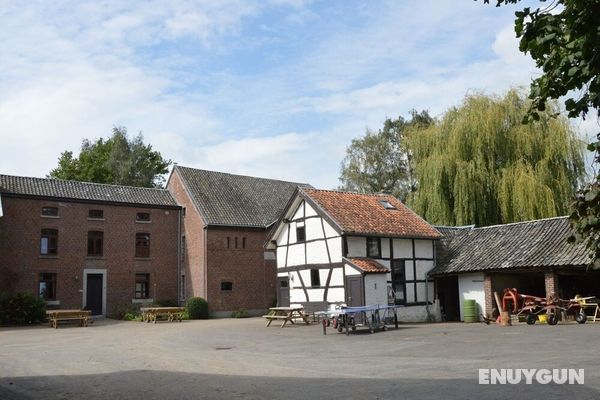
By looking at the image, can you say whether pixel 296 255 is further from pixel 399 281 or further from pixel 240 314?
pixel 240 314

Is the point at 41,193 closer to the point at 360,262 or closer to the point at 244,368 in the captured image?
the point at 360,262

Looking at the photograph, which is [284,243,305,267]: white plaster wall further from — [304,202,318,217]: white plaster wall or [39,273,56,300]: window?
[39,273,56,300]: window

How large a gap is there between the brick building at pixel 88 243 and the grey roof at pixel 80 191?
5 centimetres

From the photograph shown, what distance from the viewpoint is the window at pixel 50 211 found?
31797 millimetres

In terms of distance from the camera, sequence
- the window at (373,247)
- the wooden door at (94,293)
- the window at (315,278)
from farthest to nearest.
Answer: the wooden door at (94,293)
the window at (315,278)
the window at (373,247)

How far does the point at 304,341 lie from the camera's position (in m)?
17.5

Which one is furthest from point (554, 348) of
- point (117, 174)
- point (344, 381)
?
point (117, 174)

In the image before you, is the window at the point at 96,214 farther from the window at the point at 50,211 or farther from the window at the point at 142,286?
the window at the point at 142,286

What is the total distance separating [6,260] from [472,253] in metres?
23.5

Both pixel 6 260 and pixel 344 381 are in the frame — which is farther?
pixel 6 260

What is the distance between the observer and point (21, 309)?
27656mm

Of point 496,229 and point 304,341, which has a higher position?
point 496,229

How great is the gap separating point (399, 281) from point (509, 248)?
4.89 meters

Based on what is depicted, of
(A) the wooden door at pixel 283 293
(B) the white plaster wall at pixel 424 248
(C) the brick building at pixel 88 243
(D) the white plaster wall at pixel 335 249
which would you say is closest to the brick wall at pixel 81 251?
(C) the brick building at pixel 88 243
